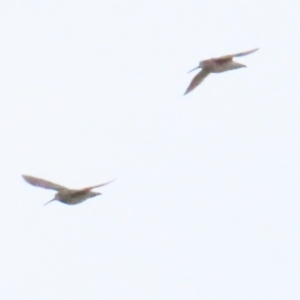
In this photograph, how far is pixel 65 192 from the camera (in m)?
21.1

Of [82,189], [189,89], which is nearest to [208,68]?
[189,89]

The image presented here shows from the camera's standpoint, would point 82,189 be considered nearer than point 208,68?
Yes

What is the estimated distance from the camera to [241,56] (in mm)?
20594

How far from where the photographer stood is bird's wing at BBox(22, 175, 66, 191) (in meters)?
21.4

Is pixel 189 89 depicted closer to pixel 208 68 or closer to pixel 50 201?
pixel 208 68

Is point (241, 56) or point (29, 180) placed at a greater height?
point (241, 56)

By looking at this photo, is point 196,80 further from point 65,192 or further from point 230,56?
point 65,192

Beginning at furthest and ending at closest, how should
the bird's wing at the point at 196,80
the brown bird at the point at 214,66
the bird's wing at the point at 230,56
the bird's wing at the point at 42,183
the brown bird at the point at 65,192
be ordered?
the bird's wing at the point at 196,80 < the bird's wing at the point at 42,183 < the brown bird at the point at 214,66 < the brown bird at the point at 65,192 < the bird's wing at the point at 230,56

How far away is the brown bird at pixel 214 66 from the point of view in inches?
837

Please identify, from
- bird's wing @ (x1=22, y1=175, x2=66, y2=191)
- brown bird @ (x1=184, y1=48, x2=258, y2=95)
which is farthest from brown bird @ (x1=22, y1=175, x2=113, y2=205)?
brown bird @ (x1=184, y1=48, x2=258, y2=95)

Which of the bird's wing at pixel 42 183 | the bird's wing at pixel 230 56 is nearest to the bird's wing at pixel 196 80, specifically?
the bird's wing at pixel 230 56

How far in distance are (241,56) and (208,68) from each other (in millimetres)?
1612

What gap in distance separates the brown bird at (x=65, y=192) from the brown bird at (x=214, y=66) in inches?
127

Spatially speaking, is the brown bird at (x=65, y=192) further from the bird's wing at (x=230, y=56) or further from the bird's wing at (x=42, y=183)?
Result: the bird's wing at (x=230, y=56)
